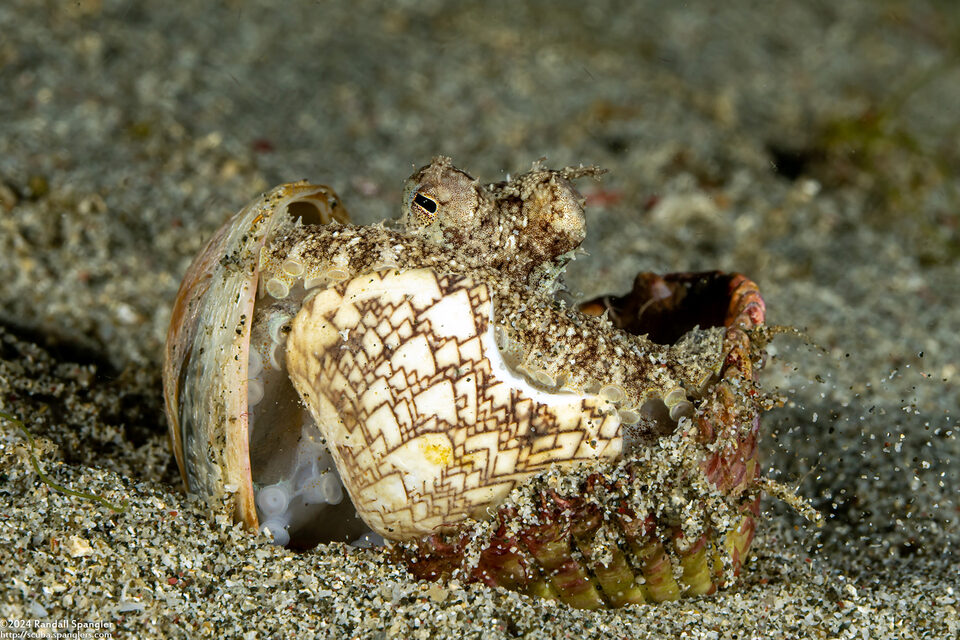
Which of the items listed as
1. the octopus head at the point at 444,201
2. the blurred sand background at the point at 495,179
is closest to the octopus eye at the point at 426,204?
the octopus head at the point at 444,201

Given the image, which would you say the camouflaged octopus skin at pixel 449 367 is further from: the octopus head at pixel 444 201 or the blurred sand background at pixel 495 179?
the blurred sand background at pixel 495 179

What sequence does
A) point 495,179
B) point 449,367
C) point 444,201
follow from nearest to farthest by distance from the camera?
point 449,367 < point 444,201 < point 495,179

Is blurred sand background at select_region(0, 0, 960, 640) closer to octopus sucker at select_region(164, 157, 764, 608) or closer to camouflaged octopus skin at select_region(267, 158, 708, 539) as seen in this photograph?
octopus sucker at select_region(164, 157, 764, 608)

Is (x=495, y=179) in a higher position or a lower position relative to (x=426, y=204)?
higher

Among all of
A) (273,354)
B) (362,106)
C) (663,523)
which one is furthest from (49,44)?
(663,523)

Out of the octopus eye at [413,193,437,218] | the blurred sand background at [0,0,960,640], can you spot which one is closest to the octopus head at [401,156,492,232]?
the octopus eye at [413,193,437,218]

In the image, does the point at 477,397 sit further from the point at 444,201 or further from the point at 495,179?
the point at 495,179

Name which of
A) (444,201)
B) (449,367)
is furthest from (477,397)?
(444,201)

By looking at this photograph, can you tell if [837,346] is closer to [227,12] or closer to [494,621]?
[494,621]
